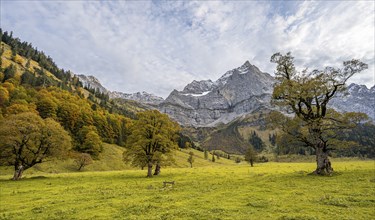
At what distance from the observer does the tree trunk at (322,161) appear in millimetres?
35094

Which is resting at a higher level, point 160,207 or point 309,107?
point 309,107

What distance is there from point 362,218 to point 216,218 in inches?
321

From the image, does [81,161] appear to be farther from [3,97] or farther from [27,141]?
[3,97]

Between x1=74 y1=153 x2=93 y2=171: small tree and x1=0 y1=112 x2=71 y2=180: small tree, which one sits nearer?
x1=0 y1=112 x2=71 y2=180: small tree

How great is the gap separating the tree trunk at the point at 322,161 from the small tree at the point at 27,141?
4757 centimetres

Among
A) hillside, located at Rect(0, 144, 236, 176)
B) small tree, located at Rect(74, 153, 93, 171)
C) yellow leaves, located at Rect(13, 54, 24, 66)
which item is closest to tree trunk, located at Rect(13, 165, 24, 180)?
hillside, located at Rect(0, 144, 236, 176)

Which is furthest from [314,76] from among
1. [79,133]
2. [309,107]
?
[79,133]

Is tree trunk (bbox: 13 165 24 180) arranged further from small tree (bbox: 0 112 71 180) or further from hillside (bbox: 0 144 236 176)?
hillside (bbox: 0 144 236 176)

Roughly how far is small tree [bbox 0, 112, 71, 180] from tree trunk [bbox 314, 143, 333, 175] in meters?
47.6

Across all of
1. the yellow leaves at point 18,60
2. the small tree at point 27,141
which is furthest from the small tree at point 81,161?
the yellow leaves at point 18,60

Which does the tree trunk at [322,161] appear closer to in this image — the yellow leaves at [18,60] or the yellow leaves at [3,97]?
the yellow leaves at [3,97]

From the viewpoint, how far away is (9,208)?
69.1 ft

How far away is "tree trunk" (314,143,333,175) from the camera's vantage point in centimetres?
3509

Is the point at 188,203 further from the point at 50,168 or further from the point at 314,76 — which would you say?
the point at 50,168
